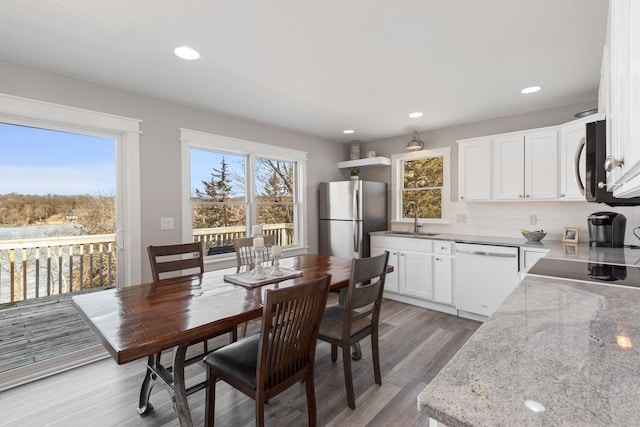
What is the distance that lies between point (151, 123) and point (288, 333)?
264 cm

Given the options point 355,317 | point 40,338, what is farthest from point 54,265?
point 355,317

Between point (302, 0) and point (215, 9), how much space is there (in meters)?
0.51

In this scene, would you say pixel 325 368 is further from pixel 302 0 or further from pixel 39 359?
pixel 302 0

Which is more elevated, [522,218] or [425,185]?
[425,185]

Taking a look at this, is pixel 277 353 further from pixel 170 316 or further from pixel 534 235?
pixel 534 235

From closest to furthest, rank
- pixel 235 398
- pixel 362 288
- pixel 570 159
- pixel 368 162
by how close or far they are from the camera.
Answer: pixel 362 288 → pixel 235 398 → pixel 570 159 → pixel 368 162

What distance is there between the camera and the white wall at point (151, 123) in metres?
2.46

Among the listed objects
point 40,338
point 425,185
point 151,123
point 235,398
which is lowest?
point 235,398

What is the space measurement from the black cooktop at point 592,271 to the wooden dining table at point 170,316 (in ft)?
4.17

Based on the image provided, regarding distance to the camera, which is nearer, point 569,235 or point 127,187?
point 127,187

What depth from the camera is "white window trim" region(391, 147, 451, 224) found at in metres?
4.32

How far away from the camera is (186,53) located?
87.6 inches

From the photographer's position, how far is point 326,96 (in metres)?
3.09

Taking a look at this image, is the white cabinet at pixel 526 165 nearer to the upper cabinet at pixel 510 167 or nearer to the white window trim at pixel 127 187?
the upper cabinet at pixel 510 167
